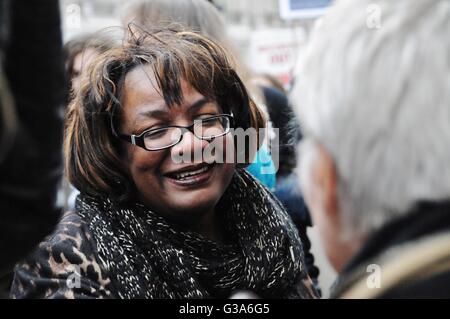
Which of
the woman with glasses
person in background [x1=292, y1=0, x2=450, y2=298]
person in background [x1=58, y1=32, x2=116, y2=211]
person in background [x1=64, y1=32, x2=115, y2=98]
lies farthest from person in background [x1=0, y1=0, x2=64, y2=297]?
person in background [x1=64, y1=32, x2=115, y2=98]

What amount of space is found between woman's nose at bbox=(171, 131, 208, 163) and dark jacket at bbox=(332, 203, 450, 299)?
2.30 ft

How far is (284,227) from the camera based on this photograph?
1.92 m

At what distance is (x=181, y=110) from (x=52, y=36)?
A: 68 centimetres

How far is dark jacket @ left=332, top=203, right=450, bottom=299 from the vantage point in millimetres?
922

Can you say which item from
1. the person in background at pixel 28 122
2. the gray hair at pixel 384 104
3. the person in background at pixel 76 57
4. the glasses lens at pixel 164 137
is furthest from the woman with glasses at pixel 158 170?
the gray hair at pixel 384 104

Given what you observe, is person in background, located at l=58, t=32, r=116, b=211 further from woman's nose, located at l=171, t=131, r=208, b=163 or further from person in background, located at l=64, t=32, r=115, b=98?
woman's nose, located at l=171, t=131, r=208, b=163

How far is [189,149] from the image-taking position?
167 centimetres

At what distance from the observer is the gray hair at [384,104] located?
3.29 ft

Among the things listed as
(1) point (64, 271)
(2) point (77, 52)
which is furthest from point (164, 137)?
(2) point (77, 52)

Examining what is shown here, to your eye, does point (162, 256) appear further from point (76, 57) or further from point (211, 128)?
point (76, 57)

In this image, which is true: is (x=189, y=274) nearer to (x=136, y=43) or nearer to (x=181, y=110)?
(x=181, y=110)

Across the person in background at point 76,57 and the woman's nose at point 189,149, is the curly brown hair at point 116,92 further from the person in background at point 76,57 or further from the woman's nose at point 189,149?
the person in background at point 76,57

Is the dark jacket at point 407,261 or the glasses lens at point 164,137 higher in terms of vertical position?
the glasses lens at point 164,137
